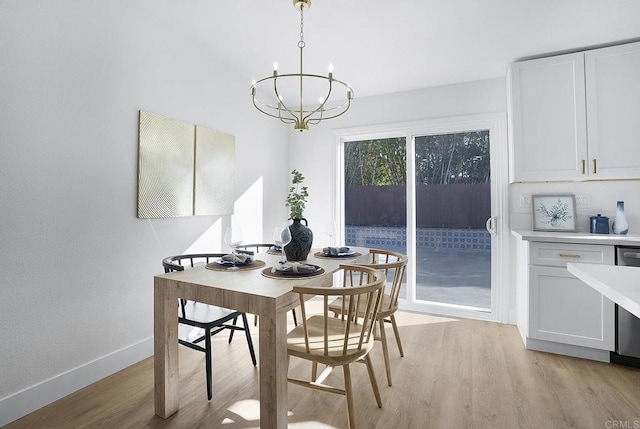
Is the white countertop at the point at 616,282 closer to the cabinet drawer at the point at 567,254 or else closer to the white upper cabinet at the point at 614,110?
the cabinet drawer at the point at 567,254

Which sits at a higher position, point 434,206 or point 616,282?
point 434,206

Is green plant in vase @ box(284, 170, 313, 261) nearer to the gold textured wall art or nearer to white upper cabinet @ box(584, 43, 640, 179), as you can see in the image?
the gold textured wall art

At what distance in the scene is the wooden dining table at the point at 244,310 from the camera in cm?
146

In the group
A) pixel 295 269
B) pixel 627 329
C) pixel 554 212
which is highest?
pixel 554 212

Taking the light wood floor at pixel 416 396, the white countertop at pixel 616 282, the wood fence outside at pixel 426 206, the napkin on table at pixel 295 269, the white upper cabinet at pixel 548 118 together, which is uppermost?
the white upper cabinet at pixel 548 118

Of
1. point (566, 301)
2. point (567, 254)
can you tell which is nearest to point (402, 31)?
point (567, 254)

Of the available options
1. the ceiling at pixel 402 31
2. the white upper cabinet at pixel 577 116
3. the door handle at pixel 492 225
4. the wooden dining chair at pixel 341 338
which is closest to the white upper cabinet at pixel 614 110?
the white upper cabinet at pixel 577 116

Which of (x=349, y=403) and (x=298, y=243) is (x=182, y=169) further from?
(x=349, y=403)

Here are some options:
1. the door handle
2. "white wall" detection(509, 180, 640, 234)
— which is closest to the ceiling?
"white wall" detection(509, 180, 640, 234)

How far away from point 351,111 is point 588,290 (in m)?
2.96

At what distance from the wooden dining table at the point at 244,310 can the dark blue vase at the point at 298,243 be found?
8.2 inches

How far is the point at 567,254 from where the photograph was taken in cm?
256

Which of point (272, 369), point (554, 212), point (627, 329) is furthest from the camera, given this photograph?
point (554, 212)

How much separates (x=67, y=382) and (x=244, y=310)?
1435 mm
